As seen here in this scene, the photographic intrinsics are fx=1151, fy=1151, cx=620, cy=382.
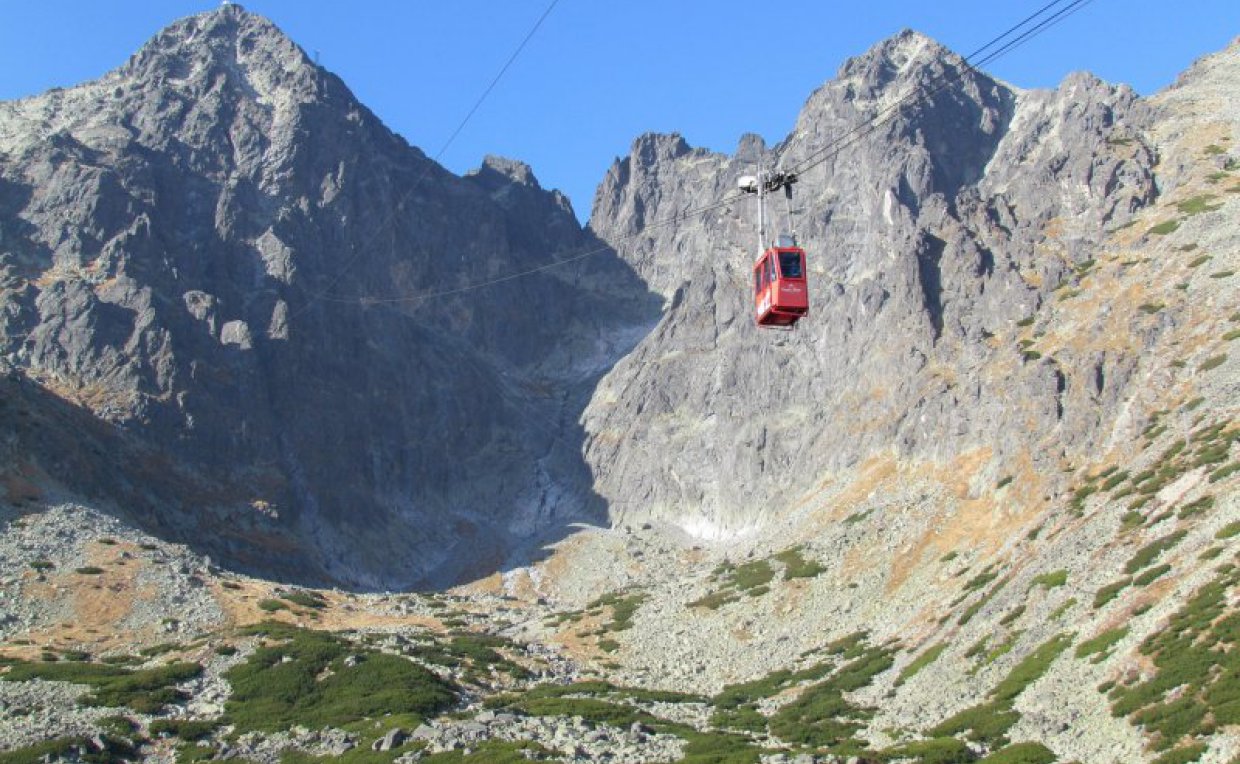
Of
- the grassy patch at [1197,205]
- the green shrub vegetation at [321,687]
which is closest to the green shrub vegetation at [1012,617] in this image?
the green shrub vegetation at [321,687]

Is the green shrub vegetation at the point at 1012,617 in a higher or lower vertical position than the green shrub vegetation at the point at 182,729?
higher

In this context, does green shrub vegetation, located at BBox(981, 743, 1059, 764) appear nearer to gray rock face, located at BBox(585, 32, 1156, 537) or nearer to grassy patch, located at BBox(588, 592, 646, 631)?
gray rock face, located at BBox(585, 32, 1156, 537)

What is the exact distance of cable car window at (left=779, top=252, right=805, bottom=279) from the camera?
44.8m

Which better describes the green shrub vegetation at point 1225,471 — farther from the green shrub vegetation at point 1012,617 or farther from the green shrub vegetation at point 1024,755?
the green shrub vegetation at point 1024,755

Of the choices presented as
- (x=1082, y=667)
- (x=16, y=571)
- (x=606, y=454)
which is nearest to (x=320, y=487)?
(x=606, y=454)

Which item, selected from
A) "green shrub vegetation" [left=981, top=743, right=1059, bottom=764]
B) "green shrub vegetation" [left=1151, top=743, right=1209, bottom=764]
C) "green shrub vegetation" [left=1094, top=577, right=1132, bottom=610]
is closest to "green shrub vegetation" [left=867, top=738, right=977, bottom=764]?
"green shrub vegetation" [left=981, top=743, right=1059, bottom=764]

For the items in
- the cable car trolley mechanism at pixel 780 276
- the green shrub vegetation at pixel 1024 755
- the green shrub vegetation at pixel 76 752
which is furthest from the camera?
the green shrub vegetation at pixel 76 752

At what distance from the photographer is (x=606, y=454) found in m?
196

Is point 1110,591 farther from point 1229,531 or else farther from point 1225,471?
point 1225,471

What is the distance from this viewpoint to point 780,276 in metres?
44.6

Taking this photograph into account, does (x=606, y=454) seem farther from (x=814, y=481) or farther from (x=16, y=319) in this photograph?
(x=16, y=319)

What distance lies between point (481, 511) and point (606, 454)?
2315cm

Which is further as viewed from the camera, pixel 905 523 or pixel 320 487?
pixel 320 487

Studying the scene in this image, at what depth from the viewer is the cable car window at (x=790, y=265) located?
4484 cm
